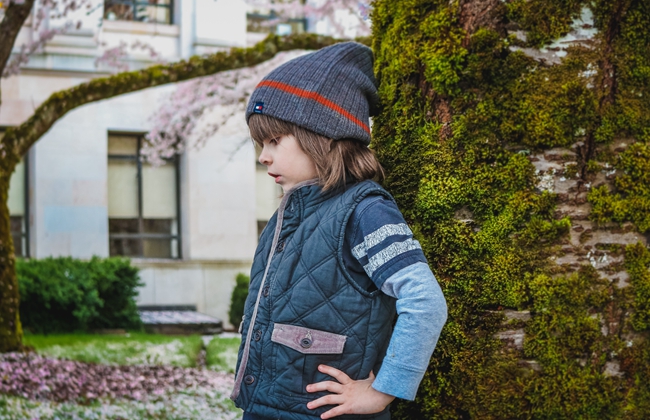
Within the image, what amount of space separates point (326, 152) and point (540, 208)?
71 centimetres

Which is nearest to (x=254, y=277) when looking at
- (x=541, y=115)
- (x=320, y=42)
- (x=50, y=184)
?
(x=541, y=115)

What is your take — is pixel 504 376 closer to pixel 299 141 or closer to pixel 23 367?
pixel 299 141

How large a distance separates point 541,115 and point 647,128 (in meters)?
0.37

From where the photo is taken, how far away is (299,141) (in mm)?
2402

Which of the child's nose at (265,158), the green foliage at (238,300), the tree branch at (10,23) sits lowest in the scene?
the green foliage at (238,300)

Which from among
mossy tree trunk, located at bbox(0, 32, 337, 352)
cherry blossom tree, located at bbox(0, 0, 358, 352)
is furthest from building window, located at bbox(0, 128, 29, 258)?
mossy tree trunk, located at bbox(0, 32, 337, 352)

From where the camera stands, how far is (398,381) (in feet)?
6.81

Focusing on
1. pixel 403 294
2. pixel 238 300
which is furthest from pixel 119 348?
pixel 403 294

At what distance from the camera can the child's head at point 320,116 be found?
93.9 inches

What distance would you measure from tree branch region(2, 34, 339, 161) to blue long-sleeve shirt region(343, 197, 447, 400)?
6.58m

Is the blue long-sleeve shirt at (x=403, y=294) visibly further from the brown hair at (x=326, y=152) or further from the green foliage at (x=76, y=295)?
the green foliage at (x=76, y=295)

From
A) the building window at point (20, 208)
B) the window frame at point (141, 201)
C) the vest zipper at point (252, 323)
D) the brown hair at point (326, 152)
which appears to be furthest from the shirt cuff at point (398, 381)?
the building window at point (20, 208)

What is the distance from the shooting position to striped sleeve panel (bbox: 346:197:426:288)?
83.3 inches

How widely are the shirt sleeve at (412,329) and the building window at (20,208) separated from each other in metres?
14.1
